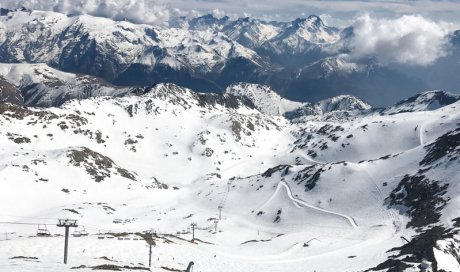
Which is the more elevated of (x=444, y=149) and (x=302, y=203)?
(x=444, y=149)

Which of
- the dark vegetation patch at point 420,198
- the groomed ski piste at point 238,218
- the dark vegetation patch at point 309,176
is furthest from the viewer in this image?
the dark vegetation patch at point 309,176

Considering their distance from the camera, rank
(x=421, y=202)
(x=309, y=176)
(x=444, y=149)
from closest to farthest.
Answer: (x=421, y=202) < (x=444, y=149) < (x=309, y=176)

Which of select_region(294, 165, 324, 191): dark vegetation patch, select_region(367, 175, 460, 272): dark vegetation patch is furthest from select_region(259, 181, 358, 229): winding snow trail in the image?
select_region(367, 175, 460, 272): dark vegetation patch

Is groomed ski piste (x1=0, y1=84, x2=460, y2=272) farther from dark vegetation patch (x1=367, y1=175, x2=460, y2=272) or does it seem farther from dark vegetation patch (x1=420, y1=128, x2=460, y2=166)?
dark vegetation patch (x1=420, y1=128, x2=460, y2=166)

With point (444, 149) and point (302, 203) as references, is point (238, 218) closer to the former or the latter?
point (302, 203)

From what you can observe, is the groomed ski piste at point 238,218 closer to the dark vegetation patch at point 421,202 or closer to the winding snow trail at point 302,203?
the winding snow trail at point 302,203

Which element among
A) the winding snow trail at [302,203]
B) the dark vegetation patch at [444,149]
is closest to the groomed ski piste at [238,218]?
the winding snow trail at [302,203]

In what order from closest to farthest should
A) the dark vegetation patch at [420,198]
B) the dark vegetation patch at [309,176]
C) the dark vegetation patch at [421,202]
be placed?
the dark vegetation patch at [421,202], the dark vegetation patch at [420,198], the dark vegetation patch at [309,176]

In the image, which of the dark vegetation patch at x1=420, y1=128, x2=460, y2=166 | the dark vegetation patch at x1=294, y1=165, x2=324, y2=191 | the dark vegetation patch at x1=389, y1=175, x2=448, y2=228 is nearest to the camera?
the dark vegetation patch at x1=389, y1=175, x2=448, y2=228

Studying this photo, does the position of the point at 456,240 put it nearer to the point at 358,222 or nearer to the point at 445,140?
the point at 358,222

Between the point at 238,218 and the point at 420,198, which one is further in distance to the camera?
the point at 238,218

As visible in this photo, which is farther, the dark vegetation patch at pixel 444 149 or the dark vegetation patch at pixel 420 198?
the dark vegetation patch at pixel 444 149

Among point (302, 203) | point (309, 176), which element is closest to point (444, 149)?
point (302, 203)
